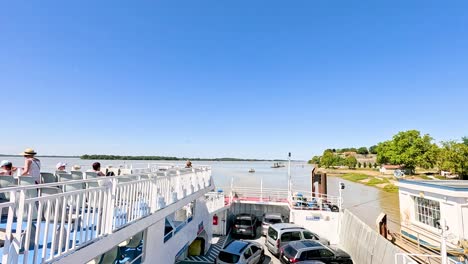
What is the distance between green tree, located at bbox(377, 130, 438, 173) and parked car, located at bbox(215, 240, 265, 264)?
171ft

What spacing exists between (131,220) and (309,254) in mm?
8453

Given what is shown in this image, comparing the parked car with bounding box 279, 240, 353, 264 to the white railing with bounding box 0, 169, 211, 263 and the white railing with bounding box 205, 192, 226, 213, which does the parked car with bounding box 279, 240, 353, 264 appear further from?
the white railing with bounding box 0, 169, 211, 263

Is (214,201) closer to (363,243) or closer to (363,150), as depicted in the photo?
(363,243)

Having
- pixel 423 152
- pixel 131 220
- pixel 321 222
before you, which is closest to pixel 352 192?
pixel 423 152

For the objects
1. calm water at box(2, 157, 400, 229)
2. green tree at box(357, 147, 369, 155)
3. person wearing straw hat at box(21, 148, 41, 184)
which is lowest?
calm water at box(2, 157, 400, 229)

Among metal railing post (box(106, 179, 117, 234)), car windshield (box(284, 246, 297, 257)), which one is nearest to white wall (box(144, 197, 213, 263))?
metal railing post (box(106, 179, 117, 234))

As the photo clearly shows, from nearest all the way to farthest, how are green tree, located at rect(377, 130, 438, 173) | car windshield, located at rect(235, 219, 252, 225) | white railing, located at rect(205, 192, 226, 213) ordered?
white railing, located at rect(205, 192, 226, 213) < car windshield, located at rect(235, 219, 252, 225) < green tree, located at rect(377, 130, 438, 173)

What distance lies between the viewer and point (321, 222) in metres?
16.8

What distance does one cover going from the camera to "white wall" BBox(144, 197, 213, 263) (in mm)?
6578

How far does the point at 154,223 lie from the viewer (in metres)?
6.58

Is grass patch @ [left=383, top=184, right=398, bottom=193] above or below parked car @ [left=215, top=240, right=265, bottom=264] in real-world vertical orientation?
below

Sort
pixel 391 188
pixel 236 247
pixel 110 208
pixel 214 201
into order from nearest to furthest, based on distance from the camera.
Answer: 1. pixel 110 208
2. pixel 236 247
3. pixel 214 201
4. pixel 391 188

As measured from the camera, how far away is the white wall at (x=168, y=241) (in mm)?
6578

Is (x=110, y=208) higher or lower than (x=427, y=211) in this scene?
higher
